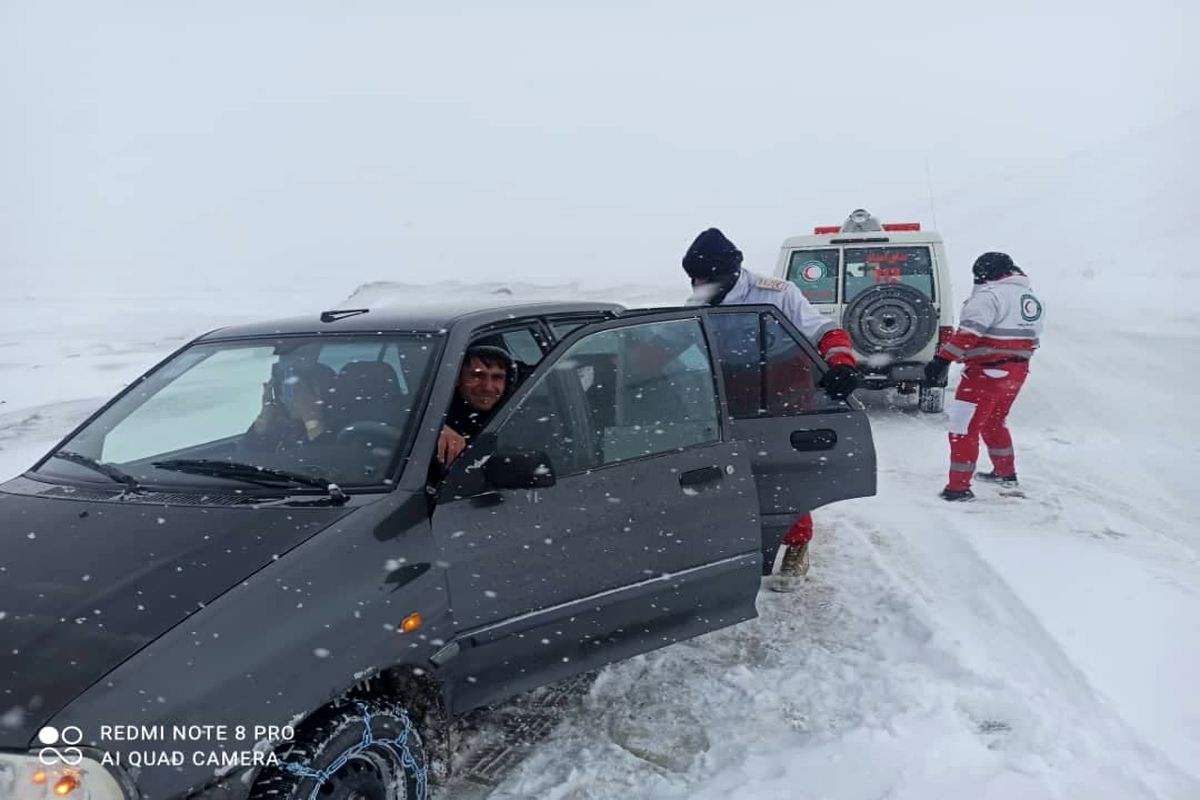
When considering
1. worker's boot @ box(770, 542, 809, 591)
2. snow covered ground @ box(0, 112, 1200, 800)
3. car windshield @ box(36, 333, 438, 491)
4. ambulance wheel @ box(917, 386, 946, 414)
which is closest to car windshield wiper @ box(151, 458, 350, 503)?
car windshield @ box(36, 333, 438, 491)

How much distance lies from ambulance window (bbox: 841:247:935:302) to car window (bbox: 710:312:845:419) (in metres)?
6.13

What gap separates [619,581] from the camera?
3.31 meters

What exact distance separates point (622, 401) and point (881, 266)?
303 inches

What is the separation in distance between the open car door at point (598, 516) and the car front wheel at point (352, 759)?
0.83 feet

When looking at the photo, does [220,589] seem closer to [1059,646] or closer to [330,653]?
[330,653]

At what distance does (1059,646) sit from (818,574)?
144 centimetres

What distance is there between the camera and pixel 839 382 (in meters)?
4.55

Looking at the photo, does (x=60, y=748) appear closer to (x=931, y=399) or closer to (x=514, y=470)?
(x=514, y=470)

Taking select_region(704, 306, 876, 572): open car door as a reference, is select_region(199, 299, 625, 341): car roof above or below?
above

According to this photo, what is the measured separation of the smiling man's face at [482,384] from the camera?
3461mm

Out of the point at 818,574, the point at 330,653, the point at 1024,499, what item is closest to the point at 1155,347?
the point at 1024,499

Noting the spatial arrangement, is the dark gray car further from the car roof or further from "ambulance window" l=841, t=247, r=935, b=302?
"ambulance window" l=841, t=247, r=935, b=302

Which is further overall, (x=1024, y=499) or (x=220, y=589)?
(x=1024, y=499)

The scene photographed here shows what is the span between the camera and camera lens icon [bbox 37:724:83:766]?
6.26 ft
